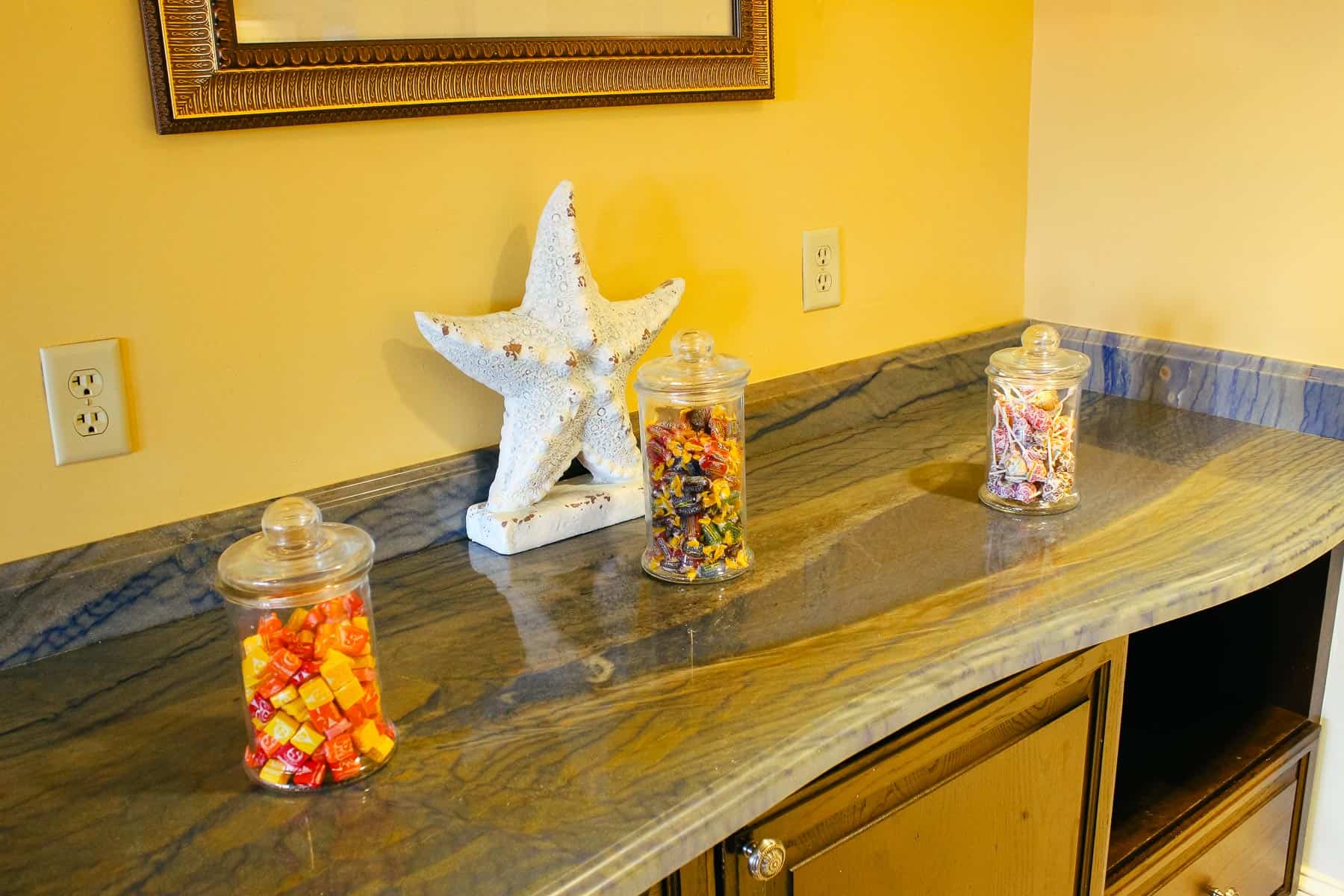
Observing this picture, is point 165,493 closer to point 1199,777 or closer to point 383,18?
point 383,18

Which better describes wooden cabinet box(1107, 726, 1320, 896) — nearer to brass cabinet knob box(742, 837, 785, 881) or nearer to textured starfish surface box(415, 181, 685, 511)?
brass cabinet knob box(742, 837, 785, 881)

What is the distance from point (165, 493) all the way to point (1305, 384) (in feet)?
4.36

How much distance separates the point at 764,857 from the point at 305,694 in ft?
1.16

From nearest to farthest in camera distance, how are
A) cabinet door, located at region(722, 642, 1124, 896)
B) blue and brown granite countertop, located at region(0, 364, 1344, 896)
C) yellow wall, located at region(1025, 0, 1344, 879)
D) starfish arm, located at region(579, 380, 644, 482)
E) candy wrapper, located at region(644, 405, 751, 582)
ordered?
blue and brown granite countertop, located at region(0, 364, 1344, 896), cabinet door, located at region(722, 642, 1124, 896), candy wrapper, located at region(644, 405, 751, 582), starfish arm, located at region(579, 380, 644, 482), yellow wall, located at region(1025, 0, 1344, 879)

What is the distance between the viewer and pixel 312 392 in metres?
1.15

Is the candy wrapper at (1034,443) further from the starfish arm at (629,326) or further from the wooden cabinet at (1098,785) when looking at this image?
the starfish arm at (629,326)

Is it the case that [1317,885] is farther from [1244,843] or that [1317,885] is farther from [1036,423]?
[1036,423]

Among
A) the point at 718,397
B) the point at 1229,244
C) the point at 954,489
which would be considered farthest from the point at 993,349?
the point at 718,397

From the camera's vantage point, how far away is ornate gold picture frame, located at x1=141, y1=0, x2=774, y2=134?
3.27 ft

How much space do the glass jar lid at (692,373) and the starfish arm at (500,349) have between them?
0.32 ft

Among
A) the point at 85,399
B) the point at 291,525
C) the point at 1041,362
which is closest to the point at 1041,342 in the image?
the point at 1041,362

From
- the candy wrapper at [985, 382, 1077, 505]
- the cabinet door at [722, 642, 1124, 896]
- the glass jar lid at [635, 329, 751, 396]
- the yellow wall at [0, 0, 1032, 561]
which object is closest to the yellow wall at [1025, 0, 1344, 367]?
the yellow wall at [0, 0, 1032, 561]

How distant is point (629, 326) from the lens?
1.25 m

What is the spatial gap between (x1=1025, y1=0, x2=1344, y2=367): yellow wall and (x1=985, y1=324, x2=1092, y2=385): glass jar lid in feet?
1.33
